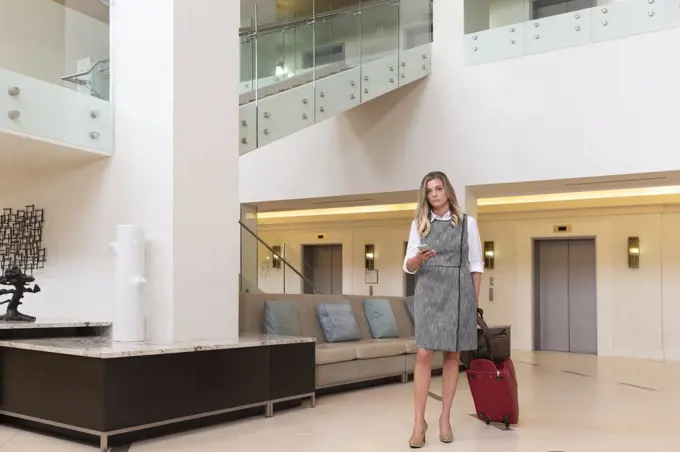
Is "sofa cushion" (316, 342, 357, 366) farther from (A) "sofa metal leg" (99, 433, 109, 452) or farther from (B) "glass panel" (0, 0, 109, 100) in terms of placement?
(B) "glass panel" (0, 0, 109, 100)

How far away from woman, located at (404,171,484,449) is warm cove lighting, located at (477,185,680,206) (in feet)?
25.2

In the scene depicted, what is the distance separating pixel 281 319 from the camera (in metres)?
7.41

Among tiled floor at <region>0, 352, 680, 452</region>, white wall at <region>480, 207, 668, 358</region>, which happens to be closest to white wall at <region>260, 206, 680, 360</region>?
white wall at <region>480, 207, 668, 358</region>

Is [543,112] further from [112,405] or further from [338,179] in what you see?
[112,405]

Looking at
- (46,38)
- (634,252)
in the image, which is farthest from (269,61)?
(634,252)

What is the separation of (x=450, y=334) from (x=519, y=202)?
883 centimetres

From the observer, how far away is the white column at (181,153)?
5.77 meters

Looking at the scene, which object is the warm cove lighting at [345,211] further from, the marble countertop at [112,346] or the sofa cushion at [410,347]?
the marble countertop at [112,346]

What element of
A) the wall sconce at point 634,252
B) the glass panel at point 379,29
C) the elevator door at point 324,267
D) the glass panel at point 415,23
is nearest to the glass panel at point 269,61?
the glass panel at point 379,29

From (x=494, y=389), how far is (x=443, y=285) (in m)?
1.23

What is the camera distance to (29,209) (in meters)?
7.15

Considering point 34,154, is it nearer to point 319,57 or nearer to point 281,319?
point 281,319

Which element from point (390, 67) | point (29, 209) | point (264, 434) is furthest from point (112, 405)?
point (390, 67)

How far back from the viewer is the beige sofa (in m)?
7.01
